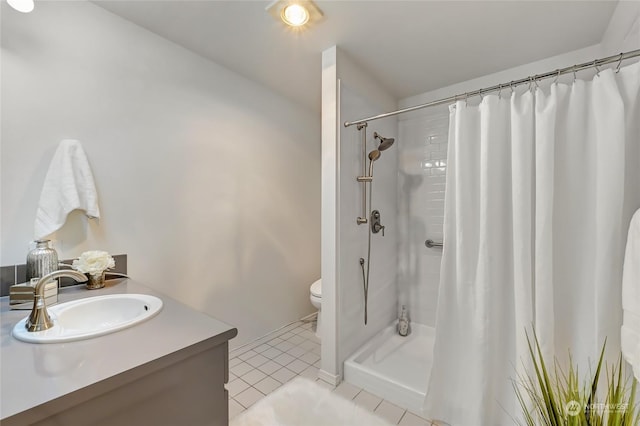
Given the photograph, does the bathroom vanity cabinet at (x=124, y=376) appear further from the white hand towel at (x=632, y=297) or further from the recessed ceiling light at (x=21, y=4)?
the white hand towel at (x=632, y=297)

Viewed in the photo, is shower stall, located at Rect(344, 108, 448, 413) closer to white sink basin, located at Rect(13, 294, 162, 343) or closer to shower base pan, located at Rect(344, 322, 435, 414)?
shower base pan, located at Rect(344, 322, 435, 414)

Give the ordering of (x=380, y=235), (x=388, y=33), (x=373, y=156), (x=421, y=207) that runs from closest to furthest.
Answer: (x=388, y=33) < (x=373, y=156) < (x=380, y=235) < (x=421, y=207)

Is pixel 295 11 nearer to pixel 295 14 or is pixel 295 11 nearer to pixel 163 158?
pixel 295 14

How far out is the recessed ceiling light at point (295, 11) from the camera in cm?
147

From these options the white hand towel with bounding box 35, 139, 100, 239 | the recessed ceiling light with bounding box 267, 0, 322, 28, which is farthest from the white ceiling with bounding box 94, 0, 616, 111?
the white hand towel with bounding box 35, 139, 100, 239

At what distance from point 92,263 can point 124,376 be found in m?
0.90

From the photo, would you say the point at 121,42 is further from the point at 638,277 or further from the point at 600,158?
the point at 638,277

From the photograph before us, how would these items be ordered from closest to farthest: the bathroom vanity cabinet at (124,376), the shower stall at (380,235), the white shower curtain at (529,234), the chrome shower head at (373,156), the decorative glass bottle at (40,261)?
the bathroom vanity cabinet at (124,376) → the white shower curtain at (529,234) → the decorative glass bottle at (40,261) → the shower stall at (380,235) → the chrome shower head at (373,156)

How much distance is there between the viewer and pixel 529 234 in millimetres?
1243

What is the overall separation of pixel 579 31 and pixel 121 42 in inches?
114

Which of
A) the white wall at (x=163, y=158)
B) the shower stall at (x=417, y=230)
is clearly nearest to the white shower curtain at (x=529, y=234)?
the shower stall at (x=417, y=230)

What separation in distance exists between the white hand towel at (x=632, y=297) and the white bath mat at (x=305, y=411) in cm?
113

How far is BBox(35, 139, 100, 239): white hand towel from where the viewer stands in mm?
1329

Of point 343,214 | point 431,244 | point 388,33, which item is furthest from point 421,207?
point 388,33
